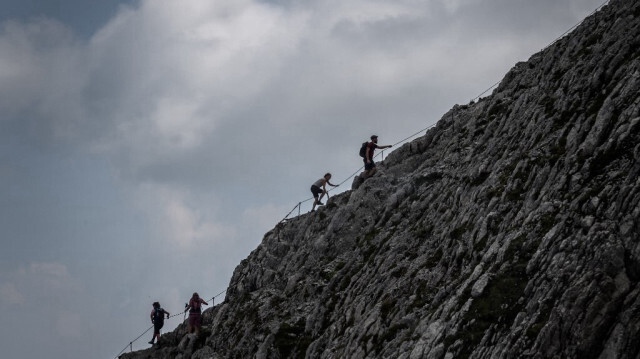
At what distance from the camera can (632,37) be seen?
914 inches

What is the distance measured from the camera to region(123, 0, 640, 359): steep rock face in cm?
1527

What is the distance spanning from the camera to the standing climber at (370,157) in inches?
1521

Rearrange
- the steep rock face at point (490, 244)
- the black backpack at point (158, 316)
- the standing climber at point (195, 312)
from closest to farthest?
the steep rock face at point (490, 244) < the standing climber at point (195, 312) < the black backpack at point (158, 316)

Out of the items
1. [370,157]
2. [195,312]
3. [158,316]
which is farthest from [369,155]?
[158,316]

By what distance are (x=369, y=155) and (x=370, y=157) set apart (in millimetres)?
172

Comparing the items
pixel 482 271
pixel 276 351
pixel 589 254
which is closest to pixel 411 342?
pixel 482 271

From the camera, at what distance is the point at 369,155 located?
39188 millimetres

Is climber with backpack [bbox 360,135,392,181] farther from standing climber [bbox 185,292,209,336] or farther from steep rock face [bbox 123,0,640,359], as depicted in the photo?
standing climber [bbox 185,292,209,336]

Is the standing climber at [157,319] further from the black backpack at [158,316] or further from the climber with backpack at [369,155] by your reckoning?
the climber with backpack at [369,155]

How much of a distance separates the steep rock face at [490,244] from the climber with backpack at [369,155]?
784mm

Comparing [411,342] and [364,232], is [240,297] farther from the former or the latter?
[411,342]

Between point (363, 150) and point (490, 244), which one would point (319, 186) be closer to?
point (363, 150)

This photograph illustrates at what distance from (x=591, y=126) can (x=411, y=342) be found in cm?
957

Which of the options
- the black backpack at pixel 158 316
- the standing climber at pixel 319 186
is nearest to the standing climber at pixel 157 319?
the black backpack at pixel 158 316
